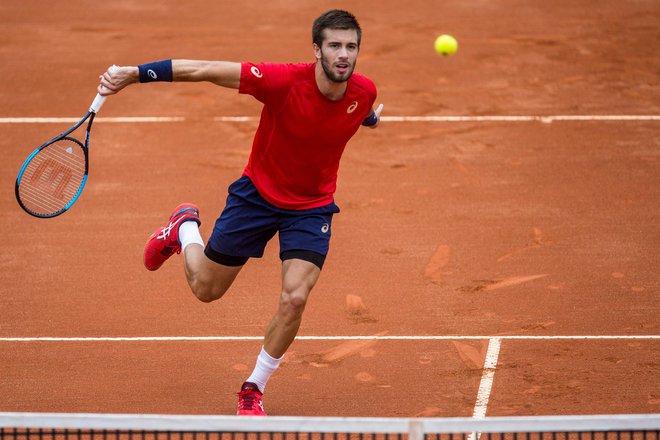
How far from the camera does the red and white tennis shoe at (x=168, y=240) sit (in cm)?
747

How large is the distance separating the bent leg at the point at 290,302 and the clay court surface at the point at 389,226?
0.58 metres

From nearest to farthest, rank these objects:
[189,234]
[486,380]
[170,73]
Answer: [170,73], [486,380], [189,234]

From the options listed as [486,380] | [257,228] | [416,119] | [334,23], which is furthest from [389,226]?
[334,23]

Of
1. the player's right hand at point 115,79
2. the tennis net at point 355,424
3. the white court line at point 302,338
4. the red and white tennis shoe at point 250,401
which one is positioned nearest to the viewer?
the tennis net at point 355,424

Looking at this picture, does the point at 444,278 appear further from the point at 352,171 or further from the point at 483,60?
the point at 483,60

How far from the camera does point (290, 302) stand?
6273mm

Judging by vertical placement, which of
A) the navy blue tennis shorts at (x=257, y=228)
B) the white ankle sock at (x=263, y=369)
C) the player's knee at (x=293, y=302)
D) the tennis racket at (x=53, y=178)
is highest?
the tennis racket at (x=53, y=178)

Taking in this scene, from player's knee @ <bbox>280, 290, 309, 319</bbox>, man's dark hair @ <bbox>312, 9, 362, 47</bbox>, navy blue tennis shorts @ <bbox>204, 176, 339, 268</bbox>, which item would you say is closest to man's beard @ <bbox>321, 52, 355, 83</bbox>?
man's dark hair @ <bbox>312, 9, 362, 47</bbox>

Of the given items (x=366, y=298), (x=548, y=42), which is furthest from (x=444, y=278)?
(x=548, y=42)

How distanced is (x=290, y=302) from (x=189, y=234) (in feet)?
4.32

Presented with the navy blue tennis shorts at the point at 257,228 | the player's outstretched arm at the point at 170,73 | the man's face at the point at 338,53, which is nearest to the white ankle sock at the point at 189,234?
the navy blue tennis shorts at the point at 257,228

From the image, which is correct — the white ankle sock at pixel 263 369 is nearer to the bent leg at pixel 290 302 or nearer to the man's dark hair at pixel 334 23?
the bent leg at pixel 290 302

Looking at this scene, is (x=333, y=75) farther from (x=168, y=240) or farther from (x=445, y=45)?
(x=445, y=45)

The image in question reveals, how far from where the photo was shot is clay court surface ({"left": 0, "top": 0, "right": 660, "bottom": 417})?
721cm
